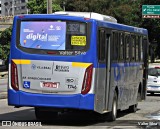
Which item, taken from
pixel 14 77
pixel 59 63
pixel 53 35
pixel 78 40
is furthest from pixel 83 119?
pixel 53 35

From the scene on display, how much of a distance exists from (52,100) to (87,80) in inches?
42.3

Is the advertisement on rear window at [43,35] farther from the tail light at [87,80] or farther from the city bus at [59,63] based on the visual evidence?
the tail light at [87,80]

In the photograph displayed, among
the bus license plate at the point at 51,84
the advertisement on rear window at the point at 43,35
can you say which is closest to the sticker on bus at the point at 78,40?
the advertisement on rear window at the point at 43,35

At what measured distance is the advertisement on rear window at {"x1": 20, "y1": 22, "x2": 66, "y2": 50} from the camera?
1306cm

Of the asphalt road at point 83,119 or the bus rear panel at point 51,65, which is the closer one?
the bus rear panel at point 51,65

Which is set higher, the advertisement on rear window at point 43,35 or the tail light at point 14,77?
the advertisement on rear window at point 43,35

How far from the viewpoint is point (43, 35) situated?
519 inches

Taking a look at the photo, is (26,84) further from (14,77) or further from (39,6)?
(39,6)

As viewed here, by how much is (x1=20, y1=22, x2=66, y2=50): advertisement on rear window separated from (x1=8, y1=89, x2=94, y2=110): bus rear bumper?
1304 millimetres

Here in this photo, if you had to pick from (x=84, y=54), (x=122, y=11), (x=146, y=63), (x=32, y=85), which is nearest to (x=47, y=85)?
(x=32, y=85)

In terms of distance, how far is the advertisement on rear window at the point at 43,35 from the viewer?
13.1m

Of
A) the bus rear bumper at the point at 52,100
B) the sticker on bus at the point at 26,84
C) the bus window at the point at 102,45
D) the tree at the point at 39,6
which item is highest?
the tree at the point at 39,6

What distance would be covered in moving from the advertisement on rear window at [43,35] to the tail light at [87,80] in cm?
92

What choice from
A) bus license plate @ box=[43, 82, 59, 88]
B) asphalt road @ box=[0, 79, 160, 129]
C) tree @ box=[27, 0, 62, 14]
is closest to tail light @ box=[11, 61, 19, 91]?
bus license plate @ box=[43, 82, 59, 88]
